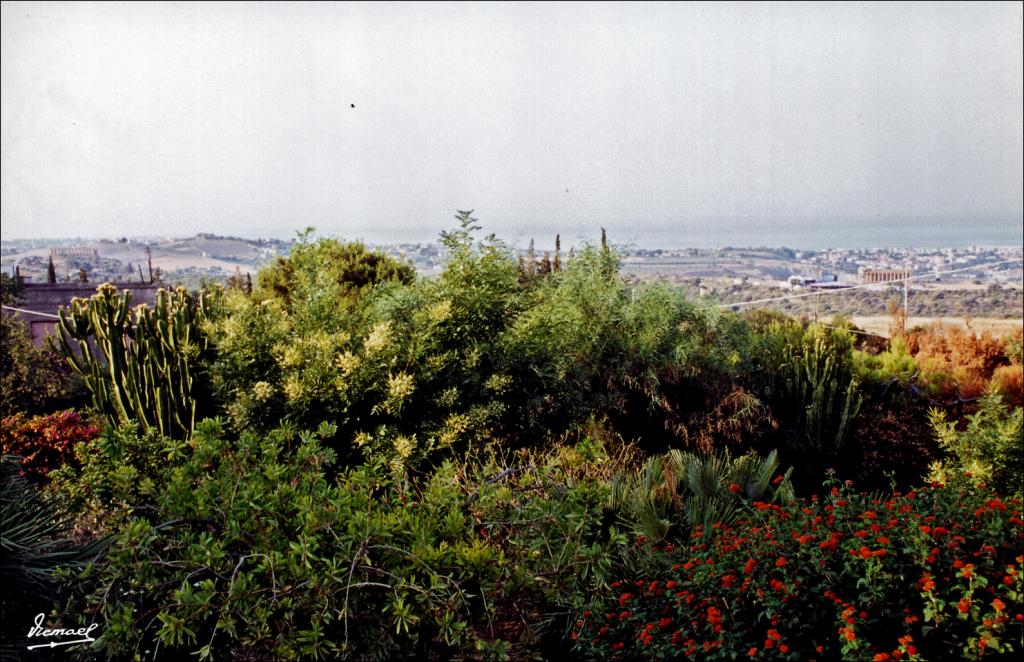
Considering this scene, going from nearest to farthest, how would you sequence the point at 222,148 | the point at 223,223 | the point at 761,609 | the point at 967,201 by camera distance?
the point at 761,609
the point at 222,148
the point at 223,223
the point at 967,201

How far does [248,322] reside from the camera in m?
5.00

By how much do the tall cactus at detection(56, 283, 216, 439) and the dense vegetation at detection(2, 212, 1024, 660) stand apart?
0.07ft

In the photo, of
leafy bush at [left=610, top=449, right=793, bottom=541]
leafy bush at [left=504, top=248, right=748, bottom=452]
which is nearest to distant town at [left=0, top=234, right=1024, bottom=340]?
leafy bush at [left=504, top=248, right=748, bottom=452]

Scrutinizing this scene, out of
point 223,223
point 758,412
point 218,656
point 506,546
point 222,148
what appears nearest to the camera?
point 218,656

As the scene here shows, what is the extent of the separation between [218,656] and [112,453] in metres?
0.81

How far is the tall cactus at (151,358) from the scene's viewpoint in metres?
5.44

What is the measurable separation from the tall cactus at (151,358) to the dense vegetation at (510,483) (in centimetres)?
2

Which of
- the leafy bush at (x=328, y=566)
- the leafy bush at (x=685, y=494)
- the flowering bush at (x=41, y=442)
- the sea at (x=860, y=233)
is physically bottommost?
the flowering bush at (x=41, y=442)

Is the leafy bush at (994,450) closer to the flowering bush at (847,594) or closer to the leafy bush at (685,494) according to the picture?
the leafy bush at (685,494)

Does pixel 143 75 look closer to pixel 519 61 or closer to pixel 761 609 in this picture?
pixel 519 61

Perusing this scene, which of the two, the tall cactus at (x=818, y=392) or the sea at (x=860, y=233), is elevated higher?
the sea at (x=860, y=233)

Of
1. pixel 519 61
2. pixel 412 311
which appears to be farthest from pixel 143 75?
pixel 412 311
